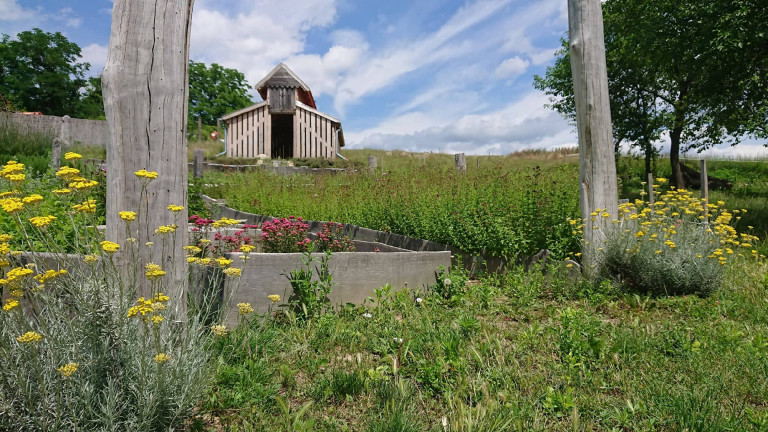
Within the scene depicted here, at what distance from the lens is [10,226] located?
475 centimetres

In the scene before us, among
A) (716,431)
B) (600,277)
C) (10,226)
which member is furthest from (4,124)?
(716,431)

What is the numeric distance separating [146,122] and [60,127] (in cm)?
2401

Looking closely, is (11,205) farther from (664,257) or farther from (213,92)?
(213,92)

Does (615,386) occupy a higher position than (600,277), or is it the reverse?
(600,277)

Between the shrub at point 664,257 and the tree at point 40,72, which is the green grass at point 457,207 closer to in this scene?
the shrub at point 664,257

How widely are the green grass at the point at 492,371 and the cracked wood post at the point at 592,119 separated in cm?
160

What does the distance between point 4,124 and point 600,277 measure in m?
19.9

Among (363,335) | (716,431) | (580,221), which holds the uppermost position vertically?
(580,221)

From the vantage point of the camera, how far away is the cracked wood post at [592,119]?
5867 millimetres

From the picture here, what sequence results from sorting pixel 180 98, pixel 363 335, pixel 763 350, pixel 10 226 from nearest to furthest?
pixel 180 98, pixel 763 350, pixel 363 335, pixel 10 226

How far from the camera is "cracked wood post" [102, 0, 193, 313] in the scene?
2.93m

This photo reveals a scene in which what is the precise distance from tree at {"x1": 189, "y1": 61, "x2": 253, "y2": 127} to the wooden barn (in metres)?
22.1

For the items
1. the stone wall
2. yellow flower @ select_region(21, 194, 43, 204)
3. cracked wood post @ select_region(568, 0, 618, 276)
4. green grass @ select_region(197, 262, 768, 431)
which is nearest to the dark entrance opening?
the stone wall

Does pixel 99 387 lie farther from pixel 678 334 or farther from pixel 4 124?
pixel 4 124
